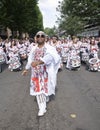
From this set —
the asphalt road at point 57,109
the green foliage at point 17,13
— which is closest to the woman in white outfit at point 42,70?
the asphalt road at point 57,109

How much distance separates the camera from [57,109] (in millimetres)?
8555

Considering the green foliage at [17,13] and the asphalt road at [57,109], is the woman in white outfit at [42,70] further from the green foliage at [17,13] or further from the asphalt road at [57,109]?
the green foliage at [17,13]

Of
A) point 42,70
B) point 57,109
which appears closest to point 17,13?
point 57,109

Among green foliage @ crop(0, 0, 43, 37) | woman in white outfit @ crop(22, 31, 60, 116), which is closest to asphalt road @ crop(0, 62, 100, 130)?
woman in white outfit @ crop(22, 31, 60, 116)

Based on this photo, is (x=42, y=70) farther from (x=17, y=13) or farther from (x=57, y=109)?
(x=17, y=13)

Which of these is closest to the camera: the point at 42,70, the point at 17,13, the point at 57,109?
the point at 42,70

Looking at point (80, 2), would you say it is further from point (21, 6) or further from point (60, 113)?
point (60, 113)

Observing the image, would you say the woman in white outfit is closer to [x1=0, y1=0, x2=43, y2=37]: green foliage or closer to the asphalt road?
the asphalt road

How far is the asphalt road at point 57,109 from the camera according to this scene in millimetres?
7133

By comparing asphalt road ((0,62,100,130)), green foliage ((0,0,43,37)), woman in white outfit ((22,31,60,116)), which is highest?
green foliage ((0,0,43,37))

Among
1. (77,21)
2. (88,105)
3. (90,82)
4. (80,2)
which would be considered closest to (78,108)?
(88,105)

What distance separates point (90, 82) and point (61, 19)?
7881 cm

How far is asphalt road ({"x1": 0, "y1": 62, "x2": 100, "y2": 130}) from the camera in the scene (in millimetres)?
7133

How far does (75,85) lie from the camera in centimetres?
1253
